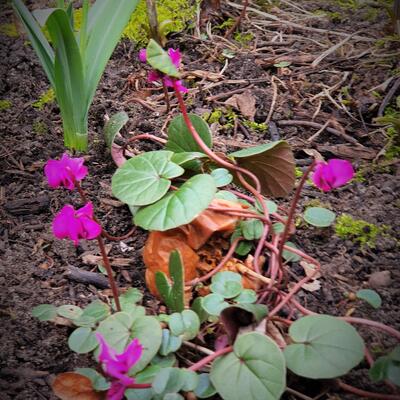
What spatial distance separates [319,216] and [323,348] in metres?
0.49

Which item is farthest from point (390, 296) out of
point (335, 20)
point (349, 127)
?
point (335, 20)

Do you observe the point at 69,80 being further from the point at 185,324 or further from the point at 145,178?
the point at 185,324

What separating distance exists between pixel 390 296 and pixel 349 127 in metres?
0.80

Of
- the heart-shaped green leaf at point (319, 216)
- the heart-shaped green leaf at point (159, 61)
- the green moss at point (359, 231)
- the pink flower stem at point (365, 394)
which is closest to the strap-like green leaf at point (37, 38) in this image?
the heart-shaped green leaf at point (159, 61)

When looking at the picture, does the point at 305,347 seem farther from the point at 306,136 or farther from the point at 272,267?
the point at 306,136

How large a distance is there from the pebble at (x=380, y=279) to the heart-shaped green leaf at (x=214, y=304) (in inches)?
16.1

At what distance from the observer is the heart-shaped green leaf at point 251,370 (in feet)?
3.40

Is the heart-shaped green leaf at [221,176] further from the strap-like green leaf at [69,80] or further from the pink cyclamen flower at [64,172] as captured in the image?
the strap-like green leaf at [69,80]

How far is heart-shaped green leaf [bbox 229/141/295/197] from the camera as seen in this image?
152 cm

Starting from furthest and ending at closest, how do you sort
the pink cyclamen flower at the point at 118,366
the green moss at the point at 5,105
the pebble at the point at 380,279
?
the green moss at the point at 5,105 < the pebble at the point at 380,279 < the pink cyclamen flower at the point at 118,366

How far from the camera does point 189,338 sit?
1.21 meters

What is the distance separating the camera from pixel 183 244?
56.0 inches

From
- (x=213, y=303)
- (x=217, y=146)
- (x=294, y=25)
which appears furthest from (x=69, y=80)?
(x=294, y=25)

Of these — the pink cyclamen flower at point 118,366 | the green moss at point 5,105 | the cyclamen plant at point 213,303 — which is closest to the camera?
the pink cyclamen flower at point 118,366
